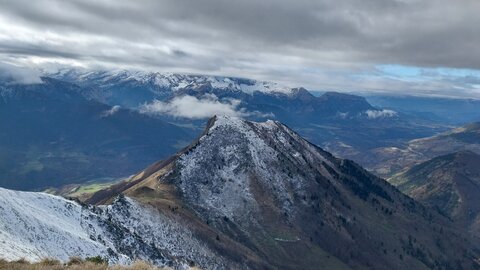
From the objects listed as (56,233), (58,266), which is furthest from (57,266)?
(56,233)

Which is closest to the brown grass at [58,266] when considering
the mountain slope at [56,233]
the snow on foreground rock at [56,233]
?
the snow on foreground rock at [56,233]

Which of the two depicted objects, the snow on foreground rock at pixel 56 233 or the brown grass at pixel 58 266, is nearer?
the brown grass at pixel 58 266

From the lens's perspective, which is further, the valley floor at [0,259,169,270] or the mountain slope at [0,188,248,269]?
the mountain slope at [0,188,248,269]

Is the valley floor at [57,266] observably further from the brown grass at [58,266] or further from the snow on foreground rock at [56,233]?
the snow on foreground rock at [56,233]

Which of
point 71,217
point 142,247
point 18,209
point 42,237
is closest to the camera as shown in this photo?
point 42,237

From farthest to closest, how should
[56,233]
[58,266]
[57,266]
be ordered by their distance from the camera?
1. [56,233]
2. [58,266]
3. [57,266]

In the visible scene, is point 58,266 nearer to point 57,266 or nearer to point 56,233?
point 57,266

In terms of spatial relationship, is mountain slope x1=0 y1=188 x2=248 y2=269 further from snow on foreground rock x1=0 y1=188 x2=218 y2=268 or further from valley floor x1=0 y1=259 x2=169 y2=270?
valley floor x1=0 y1=259 x2=169 y2=270

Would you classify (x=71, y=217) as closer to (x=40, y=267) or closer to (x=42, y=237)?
(x=42, y=237)

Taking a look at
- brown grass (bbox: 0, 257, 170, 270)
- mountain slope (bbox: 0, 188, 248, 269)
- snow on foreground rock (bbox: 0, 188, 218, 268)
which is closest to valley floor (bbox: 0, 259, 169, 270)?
brown grass (bbox: 0, 257, 170, 270)

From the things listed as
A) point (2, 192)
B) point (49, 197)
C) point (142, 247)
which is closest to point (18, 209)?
point (2, 192)


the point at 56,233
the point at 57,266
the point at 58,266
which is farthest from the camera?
the point at 56,233
